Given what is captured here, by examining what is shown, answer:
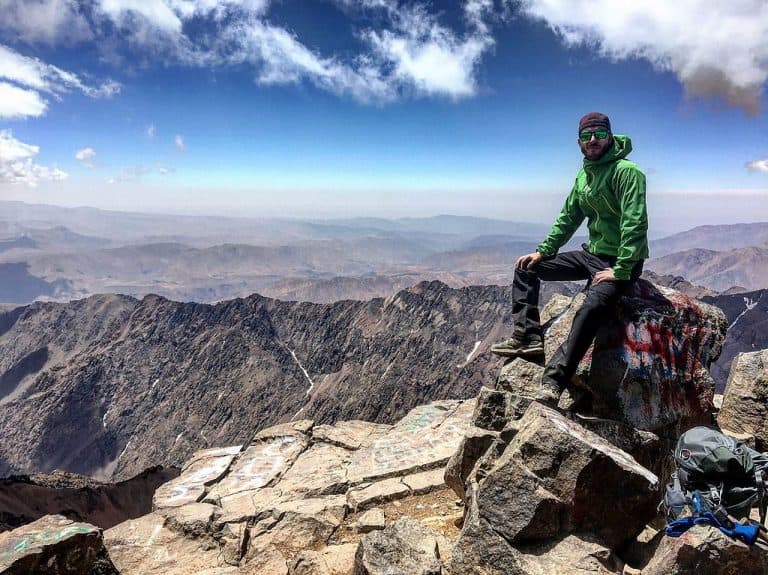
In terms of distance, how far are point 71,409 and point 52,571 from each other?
621 ft

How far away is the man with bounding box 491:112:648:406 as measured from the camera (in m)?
6.82

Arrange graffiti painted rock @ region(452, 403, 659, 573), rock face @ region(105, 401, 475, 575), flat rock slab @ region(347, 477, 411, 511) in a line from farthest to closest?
1. flat rock slab @ region(347, 477, 411, 511)
2. rock face @ region(105, 401, 475, 575)
3. graffiti painted rock @ region(452, 403, 659, 573)

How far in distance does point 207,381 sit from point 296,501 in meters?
167

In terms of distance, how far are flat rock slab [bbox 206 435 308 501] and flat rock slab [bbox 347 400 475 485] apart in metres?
2.58

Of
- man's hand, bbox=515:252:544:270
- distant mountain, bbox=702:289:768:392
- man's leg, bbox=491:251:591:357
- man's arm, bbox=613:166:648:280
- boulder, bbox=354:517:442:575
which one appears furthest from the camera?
distant mountain, bbox=702:289:768:392

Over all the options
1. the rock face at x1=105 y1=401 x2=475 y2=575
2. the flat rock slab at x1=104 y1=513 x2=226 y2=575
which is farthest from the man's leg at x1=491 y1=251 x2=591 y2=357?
the flat rock slab at x1=104 y1=513 x2=226 y2=575

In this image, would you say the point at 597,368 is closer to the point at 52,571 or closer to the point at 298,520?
the point at 298,520

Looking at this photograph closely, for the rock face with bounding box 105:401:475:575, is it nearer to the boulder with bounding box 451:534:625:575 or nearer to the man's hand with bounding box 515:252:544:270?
the boulder with bounding box 451:534:625:575

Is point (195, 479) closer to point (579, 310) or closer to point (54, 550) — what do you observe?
point (54, 550)

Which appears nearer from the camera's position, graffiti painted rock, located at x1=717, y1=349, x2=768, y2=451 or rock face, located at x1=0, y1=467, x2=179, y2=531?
graffiti painted rock, located at x1=717, y1=349, x2=768, y2=451

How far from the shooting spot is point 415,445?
12.3m

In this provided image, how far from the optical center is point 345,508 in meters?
9.36

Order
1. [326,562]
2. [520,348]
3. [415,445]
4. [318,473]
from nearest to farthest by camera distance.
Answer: [326,562], [520,348], [415,445], [318,473]

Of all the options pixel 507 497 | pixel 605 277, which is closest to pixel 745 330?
pixel 605 277
